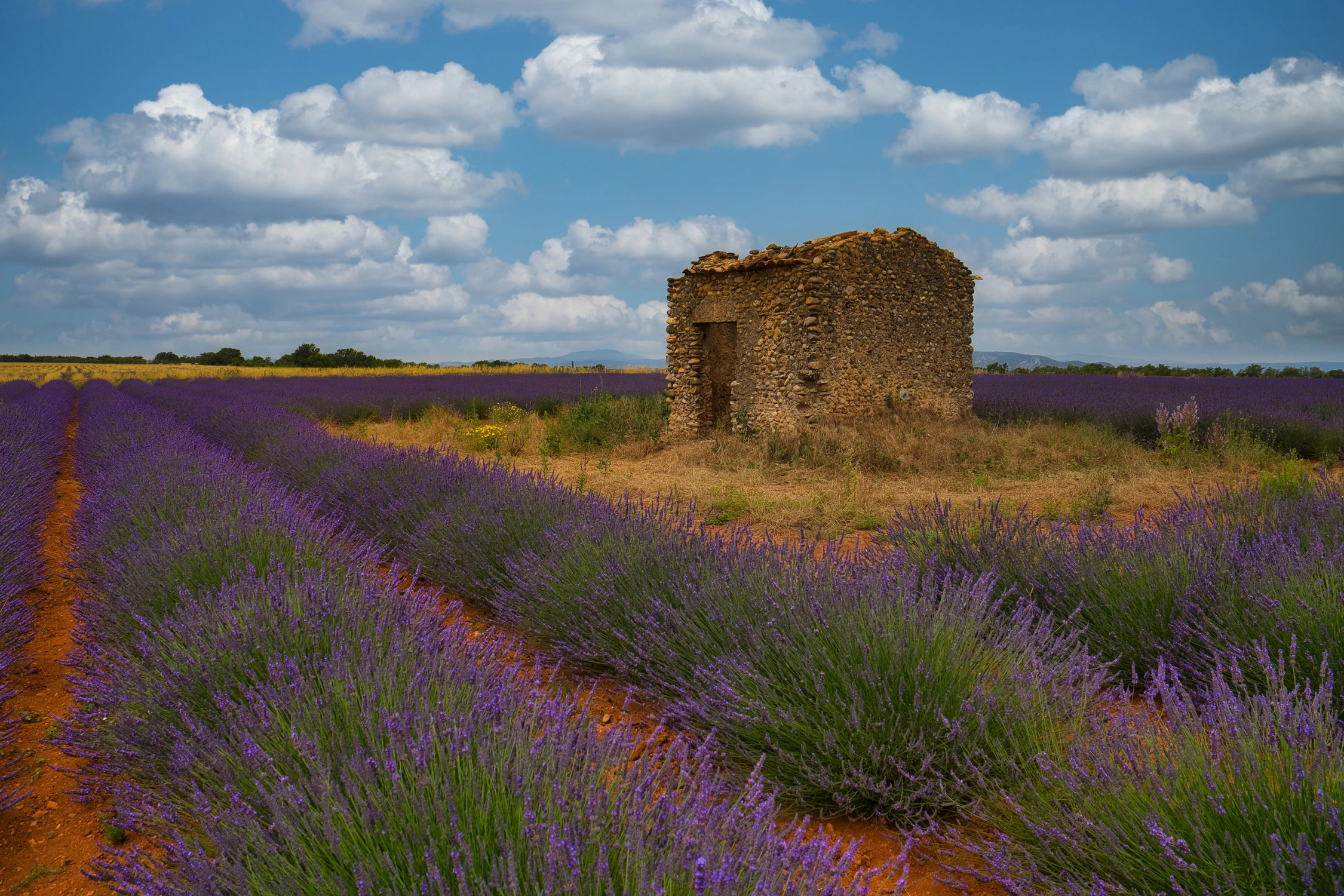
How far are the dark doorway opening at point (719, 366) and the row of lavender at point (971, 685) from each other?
739 cm

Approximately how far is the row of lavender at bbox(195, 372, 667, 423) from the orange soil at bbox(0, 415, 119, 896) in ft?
32.0

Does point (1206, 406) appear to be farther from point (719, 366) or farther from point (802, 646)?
point (802, 646)

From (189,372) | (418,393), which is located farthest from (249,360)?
(418,393)

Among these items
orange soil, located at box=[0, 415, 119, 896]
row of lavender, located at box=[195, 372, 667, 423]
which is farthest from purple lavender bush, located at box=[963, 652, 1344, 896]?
row of lavender, located at box=[195, 372, 667, 423]

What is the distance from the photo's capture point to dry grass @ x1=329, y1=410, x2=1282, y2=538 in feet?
21.9

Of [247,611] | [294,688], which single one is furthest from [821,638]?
[247,611]

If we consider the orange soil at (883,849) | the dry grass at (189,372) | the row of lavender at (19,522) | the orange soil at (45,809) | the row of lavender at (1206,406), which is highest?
the dry grass at (189,372)

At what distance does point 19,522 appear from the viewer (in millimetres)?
4961

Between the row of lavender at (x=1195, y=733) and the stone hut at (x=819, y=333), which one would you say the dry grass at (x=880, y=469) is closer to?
the stone hut at (x=819, y=333)

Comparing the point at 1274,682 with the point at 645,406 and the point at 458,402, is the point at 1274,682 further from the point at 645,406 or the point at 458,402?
the point at 458,402

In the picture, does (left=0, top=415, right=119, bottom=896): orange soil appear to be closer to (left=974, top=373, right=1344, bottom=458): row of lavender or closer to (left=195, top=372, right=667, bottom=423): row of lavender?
(left=195, top=372, right=667, bottom=423): row of lavender

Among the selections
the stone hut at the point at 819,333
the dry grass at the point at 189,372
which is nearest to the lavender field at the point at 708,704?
the stone hut at the point at 819,333

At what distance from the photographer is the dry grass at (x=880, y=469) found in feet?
21.9

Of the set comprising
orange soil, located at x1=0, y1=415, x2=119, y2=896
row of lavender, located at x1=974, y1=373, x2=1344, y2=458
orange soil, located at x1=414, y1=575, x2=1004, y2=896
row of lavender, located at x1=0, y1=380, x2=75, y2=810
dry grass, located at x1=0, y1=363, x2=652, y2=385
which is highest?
dry grass, located at x1=0, y1=363, x2=652, y2=385
